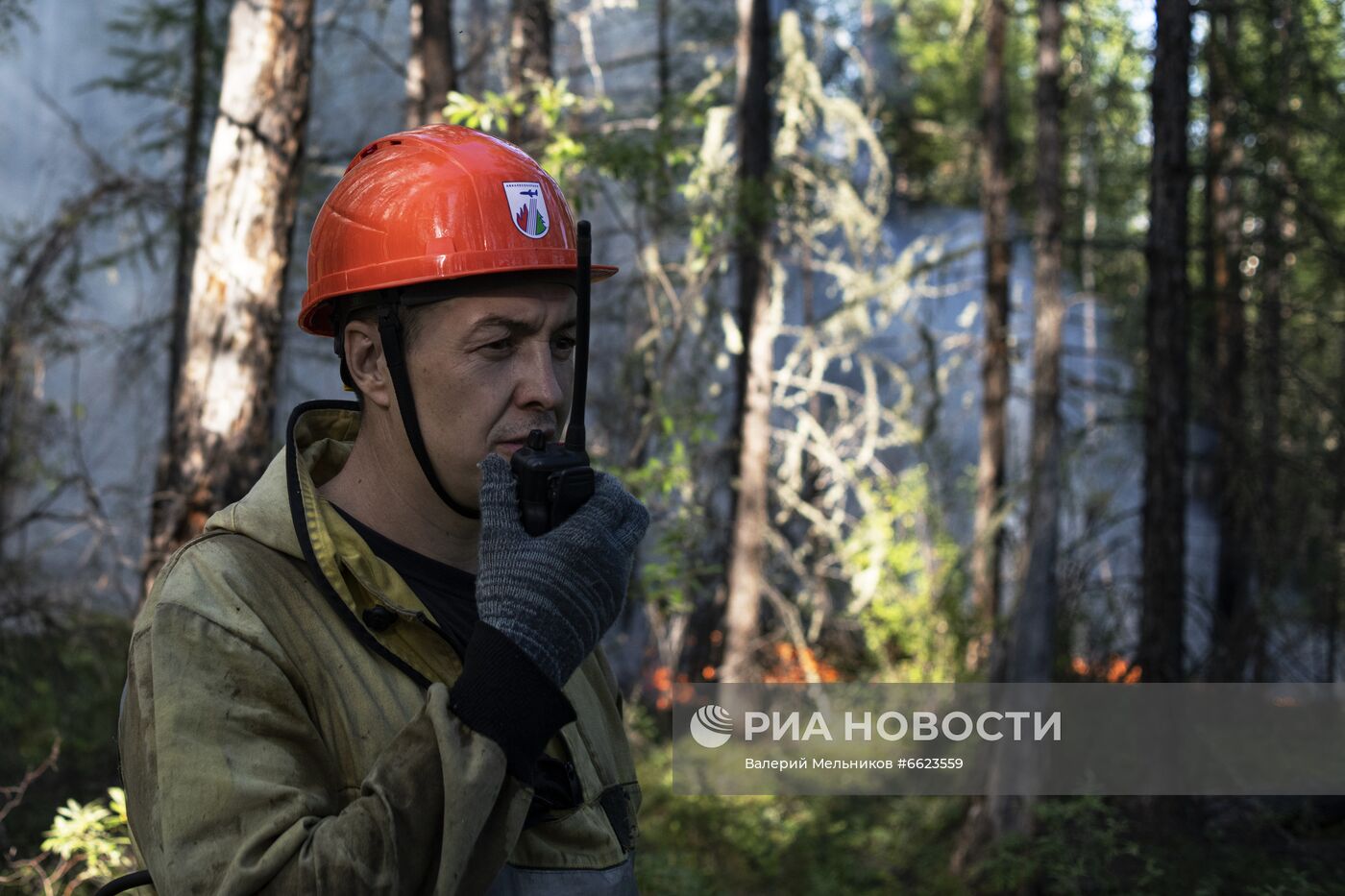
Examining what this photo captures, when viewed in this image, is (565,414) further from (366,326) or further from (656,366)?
(656,366)

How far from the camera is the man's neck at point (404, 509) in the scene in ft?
7.47

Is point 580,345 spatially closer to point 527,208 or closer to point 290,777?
point 527,208

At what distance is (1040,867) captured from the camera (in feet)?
24.6

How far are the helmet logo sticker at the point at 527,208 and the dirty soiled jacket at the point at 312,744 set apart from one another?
1.81ft

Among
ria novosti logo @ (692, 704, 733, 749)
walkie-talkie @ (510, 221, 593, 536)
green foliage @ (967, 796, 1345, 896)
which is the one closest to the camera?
walkie-talkie @ (510, 221, 593, 536)

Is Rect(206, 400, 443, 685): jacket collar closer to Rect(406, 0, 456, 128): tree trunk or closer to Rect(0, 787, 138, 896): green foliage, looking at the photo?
Rect(0, 787, 138, 896): green foliage

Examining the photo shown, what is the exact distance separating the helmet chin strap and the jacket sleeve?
460mm

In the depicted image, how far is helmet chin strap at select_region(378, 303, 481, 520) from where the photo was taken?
2.21m

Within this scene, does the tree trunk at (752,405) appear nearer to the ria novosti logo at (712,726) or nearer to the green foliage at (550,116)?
the ria novosti logo at (712,726)

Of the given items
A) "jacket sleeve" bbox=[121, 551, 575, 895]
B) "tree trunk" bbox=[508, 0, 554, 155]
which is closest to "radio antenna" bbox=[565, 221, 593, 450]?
"jacket sleeve" bbox=[121, 551, 575, 895]

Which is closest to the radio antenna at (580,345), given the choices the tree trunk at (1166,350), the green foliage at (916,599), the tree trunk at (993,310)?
the tree trunk at (1166,350)

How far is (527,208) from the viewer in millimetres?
2279

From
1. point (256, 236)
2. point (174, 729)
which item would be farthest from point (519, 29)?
point (174, 729)

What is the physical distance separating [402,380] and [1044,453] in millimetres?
7198
